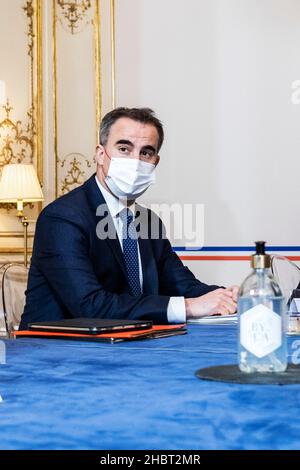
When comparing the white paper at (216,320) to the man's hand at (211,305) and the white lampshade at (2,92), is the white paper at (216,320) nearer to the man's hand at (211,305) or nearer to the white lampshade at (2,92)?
the man's hand at (211,305)

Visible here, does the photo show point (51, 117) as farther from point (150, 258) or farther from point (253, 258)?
point (253, 258)

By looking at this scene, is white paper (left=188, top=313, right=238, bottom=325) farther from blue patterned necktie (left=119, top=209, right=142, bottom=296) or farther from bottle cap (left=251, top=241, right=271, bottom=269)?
bottle cap (left=251, top=241, right=271, bottom=269)

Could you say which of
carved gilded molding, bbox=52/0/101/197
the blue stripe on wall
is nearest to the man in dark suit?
the blue stripe on wall

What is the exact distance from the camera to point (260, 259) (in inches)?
49.0

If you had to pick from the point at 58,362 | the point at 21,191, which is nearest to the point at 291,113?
the point at 21,191

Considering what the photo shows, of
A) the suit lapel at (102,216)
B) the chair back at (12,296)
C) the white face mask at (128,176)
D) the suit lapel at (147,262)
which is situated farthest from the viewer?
the chair back at (12,296)

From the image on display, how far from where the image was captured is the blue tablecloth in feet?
2.93

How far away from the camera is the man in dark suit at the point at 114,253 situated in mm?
2432

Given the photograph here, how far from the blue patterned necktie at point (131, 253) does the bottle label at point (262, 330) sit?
5.10ft

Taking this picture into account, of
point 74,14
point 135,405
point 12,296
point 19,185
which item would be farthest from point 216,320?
point 74,14

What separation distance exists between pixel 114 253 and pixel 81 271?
0.73 feet

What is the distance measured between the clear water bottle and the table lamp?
3706 mm

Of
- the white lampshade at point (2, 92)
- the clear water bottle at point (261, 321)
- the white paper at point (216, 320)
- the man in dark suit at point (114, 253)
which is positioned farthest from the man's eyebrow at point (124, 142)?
the white lampshade at point (2, 92)

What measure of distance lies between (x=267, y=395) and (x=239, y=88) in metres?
4.26
